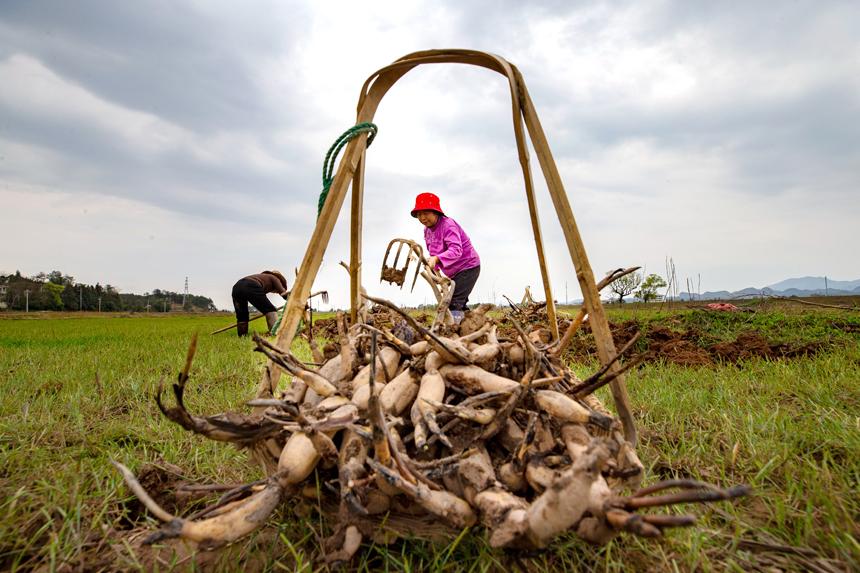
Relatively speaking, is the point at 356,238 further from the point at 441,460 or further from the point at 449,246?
the point at 449,246

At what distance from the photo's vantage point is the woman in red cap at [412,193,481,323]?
5293 mm

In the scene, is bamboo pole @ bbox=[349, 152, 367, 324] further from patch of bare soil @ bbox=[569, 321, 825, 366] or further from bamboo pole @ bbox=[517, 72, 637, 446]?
patch of bare soil @ bbox=[569, 321, 825, 366]

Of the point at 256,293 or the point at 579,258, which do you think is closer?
the point at 579,258

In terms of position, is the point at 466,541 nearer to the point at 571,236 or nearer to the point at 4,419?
the point at 571,236

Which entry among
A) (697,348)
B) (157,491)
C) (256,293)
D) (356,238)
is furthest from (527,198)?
(256,293)

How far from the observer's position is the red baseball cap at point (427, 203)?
5207 mm

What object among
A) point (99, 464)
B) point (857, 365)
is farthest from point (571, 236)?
point (857, 365)

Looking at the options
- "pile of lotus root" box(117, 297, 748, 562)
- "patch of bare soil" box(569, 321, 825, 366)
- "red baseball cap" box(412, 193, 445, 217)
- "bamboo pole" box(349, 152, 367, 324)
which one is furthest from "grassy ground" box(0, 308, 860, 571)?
"red baseball cap" box(412, 193, 445, 217)

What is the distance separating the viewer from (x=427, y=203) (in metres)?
5.25

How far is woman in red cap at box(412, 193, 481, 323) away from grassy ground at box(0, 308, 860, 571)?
2.46 m

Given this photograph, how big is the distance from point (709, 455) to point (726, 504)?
0.58 metres

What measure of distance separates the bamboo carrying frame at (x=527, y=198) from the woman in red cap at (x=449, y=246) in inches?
110

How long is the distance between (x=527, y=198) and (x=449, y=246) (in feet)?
11.3

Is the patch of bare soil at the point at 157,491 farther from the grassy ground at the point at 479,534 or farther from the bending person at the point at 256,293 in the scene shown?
the bending person at the point at 256,293
